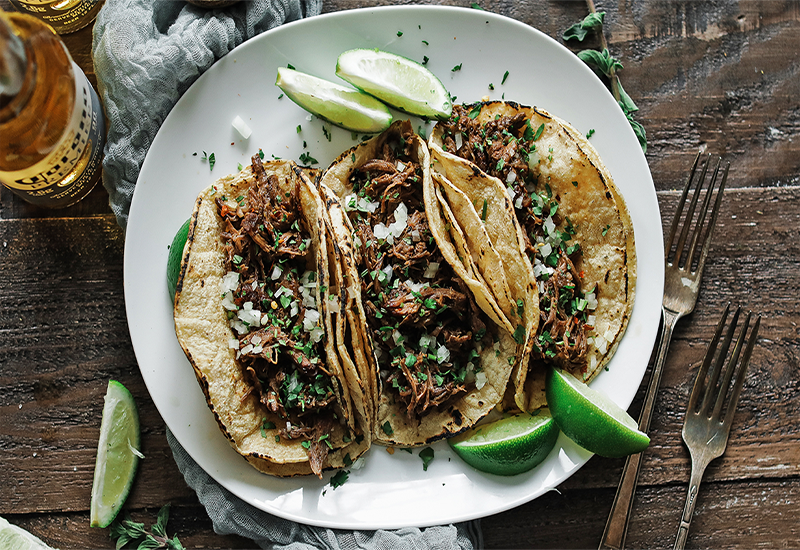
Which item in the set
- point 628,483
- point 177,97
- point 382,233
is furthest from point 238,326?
point 628,483

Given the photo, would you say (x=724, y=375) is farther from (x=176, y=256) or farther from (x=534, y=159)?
(x=176, y=256)

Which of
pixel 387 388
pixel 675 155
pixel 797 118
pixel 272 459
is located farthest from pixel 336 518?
pixel 797 118

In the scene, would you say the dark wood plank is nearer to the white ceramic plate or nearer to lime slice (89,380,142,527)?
lime slice (89,380,142,527)

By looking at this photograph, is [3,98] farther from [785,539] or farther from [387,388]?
[785,539]

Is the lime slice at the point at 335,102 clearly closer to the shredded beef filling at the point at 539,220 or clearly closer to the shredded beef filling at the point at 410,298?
the shredded beef filling at the point at 410,298

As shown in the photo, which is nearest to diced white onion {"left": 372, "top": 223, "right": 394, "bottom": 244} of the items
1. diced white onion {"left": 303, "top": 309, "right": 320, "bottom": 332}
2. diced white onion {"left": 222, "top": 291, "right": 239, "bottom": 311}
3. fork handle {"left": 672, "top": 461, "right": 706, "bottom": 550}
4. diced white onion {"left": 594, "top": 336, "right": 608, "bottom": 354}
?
diced white onion {"left": 303, "top": 309, "right": 320, "bottom": 332}

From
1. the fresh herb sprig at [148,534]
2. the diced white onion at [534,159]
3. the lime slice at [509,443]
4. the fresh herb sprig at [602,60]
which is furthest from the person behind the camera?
the fresh herb sprig at [602,60]

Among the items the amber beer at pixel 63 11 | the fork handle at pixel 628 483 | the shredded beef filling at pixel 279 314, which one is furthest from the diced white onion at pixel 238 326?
the fork handle at pixel 628 483
